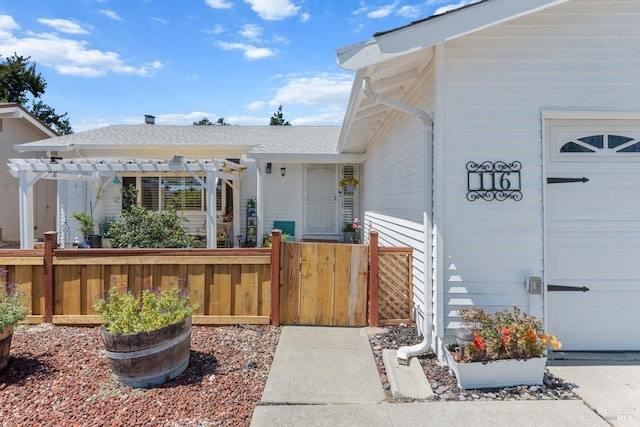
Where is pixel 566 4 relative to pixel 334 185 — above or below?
above

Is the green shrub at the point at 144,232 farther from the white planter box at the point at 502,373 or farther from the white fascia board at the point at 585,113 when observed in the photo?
the white fascia board at the point at 585,113

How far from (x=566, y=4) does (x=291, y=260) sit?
378 cm

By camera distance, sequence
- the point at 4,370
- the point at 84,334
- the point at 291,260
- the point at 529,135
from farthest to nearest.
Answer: the point at 291,260 < the point at 84,334 < the point at 529,135 < the point at 4,370

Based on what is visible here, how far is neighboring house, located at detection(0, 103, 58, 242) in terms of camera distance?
11930 mm

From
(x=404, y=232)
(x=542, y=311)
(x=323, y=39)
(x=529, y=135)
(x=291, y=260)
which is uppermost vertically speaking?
(x=323, y=39)

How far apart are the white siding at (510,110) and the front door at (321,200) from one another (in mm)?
7007

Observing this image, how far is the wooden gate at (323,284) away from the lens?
4.21 metres

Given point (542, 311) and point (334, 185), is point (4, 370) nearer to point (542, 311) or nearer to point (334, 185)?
point (542, 311)

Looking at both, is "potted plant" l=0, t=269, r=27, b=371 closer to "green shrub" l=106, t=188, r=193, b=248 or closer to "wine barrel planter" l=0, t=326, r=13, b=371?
"wine barrel planter" l=0, t=326, r=13, b=371

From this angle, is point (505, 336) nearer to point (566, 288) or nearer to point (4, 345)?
point (566, 288)

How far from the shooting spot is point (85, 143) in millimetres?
10008

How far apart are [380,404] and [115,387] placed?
2133mm

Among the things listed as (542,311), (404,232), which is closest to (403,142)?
(404,232)

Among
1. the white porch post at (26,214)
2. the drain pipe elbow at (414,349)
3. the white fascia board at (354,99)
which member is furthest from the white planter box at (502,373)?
the white porch post at (26,214)
